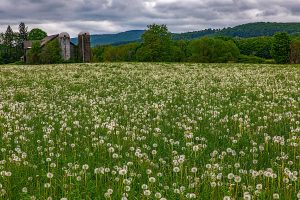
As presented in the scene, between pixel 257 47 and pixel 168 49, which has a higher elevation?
pixel 257 47

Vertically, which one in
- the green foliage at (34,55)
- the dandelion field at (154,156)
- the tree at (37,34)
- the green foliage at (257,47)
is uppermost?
the tree at (37,34)

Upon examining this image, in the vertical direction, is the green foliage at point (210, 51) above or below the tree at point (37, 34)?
below

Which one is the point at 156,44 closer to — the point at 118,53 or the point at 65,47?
the point at 65,47

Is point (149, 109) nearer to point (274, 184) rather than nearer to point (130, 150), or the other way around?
point (130, 150)

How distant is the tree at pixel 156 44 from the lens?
103m

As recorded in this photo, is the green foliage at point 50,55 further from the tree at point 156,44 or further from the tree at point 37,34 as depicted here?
the tree at point 37,34

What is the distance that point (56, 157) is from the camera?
6695 mm

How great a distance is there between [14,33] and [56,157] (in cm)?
16967

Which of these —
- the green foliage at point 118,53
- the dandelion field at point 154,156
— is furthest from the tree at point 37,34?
the dandelion field at point 154,156

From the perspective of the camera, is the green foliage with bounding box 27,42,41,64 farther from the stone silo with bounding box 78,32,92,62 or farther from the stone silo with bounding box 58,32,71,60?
the stone silo with bounding box 78,32,92,62

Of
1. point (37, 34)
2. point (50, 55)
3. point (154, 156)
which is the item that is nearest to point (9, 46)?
point (37, 34)

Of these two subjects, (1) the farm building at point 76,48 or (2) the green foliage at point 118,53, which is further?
(2) the green foliage at point 118,53

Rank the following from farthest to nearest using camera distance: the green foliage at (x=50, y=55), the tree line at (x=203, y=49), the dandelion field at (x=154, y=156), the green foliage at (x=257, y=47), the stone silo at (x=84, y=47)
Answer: the green foliage at (x=257, y=47) < the tree line at (x=203, y=49) < the stone silo at (x=84, y=47) < the green foliage at (x=50, y=55) < the dandelion field at (x=154, y=156)

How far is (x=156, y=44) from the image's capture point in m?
103
